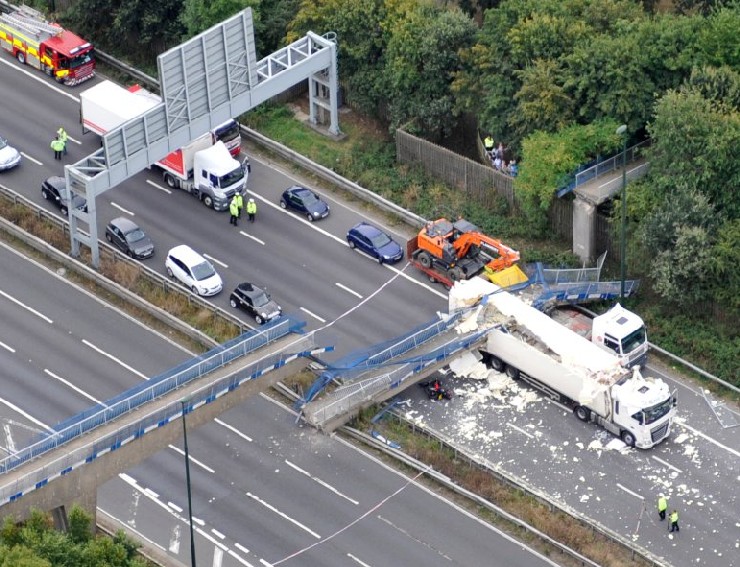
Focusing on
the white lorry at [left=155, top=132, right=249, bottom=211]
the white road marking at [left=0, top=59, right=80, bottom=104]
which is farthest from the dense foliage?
the white road marking at [left=0, top=59, right=80, bottom=104]

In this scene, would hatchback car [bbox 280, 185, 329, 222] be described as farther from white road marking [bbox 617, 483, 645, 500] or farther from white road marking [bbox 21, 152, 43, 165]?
white road marking [bbox 617, 483, 645, 500]

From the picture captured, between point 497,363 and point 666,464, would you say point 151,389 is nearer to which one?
point 497,363

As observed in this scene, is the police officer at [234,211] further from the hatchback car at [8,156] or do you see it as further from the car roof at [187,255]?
the hatchback car at [8,156]

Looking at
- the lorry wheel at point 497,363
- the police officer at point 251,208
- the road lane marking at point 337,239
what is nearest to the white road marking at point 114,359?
the police officer at point 251,208

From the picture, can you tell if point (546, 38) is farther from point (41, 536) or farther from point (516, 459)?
point (41, 536)

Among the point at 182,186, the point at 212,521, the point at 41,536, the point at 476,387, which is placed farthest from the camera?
the point at 182,186

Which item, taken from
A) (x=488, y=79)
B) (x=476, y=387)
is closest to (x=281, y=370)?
(x=476, y=387)

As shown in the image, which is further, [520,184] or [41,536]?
[520,184]
